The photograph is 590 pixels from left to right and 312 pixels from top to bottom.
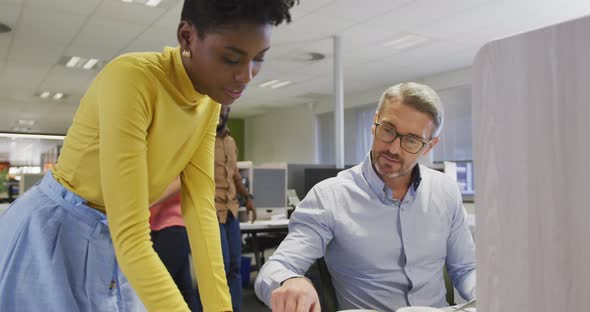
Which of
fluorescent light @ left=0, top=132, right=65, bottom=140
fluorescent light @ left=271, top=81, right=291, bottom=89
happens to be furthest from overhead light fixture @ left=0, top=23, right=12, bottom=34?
fluorescent light @ left=0, top=132, right=65, bottom=140

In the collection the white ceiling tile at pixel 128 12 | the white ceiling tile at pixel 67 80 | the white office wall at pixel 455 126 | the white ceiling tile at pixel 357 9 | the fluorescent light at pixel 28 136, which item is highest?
the white ceiling tile at pixel 128 12

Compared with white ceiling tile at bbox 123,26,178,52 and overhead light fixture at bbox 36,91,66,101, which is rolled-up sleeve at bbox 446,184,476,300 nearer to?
white ceiling tile at bbox 123,26,178,52

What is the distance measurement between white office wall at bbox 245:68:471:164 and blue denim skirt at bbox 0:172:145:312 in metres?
6.29

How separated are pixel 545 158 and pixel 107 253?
0.72m

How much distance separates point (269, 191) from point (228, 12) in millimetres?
3470

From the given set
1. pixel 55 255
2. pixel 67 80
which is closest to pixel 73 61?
pixel 67 80

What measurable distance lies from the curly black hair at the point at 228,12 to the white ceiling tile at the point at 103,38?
4246 mm

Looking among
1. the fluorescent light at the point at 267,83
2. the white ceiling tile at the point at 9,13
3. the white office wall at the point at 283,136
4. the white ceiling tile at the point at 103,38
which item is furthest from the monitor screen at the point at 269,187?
the white office wall at the point at 283,136

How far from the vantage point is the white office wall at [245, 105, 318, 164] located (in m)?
9.55

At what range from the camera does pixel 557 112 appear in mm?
409

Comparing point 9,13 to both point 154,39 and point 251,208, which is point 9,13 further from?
point 251,208

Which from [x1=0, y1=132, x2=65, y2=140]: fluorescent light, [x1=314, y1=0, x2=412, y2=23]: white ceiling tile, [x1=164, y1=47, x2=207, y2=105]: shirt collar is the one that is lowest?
[x1=164, y1=47, x2=207, y2=105]: shirt collar

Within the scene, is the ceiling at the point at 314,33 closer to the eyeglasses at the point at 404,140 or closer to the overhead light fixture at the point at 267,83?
the overhead light fixture at the point at 267,83

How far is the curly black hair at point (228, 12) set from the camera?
70cm
